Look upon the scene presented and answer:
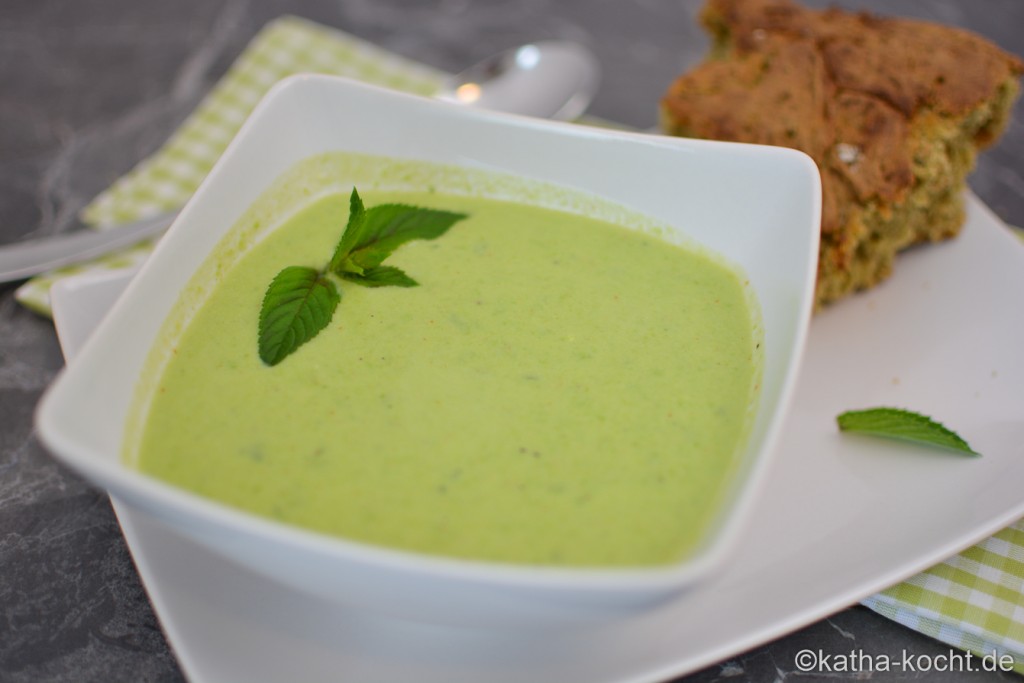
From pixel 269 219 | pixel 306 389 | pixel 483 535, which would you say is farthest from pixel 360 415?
pixel 269 219

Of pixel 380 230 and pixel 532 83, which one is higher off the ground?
pixel 380 230

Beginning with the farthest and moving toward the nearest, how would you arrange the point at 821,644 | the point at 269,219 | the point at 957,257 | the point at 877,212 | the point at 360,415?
the point at 957,257 → the point at 877,212 → the point at 269,219 → the point at 821,644 → the point at 360,415

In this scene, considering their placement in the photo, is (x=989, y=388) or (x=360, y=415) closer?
(x=360, y=415)

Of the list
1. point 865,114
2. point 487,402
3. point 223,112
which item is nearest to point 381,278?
point 487,402

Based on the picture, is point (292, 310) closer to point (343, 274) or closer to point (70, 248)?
point (343, 274)

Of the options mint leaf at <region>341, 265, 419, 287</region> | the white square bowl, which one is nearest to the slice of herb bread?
the white square bowl

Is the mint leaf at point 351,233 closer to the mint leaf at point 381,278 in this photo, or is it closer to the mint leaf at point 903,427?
the mint leaf at point 381,278

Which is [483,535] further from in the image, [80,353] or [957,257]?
[957,257]
